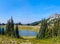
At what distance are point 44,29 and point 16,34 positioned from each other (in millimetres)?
33628

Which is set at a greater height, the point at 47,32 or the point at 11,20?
the point at 11,20

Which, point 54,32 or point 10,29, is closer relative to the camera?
point 54,32

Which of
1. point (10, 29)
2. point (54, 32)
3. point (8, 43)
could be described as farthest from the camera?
point (10, 29)

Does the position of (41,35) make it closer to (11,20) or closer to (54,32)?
(54,32)

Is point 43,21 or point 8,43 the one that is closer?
point 8,43

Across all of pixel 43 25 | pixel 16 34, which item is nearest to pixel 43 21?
pixel 43 25

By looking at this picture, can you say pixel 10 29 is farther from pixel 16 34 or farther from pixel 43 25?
pixel 43 25

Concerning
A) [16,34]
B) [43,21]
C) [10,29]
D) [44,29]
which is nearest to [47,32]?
[44,29]

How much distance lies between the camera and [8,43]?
13.9m

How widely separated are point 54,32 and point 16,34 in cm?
4170

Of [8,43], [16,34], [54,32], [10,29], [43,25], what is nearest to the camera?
[8,43]

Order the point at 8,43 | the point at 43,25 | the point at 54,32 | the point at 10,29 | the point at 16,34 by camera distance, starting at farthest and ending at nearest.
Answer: the point at 10,29, the point at 16,34, the point at 43,25, the point at 54,32, the point at 8,43

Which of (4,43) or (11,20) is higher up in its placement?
(11,20)

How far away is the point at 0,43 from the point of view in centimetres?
1415
